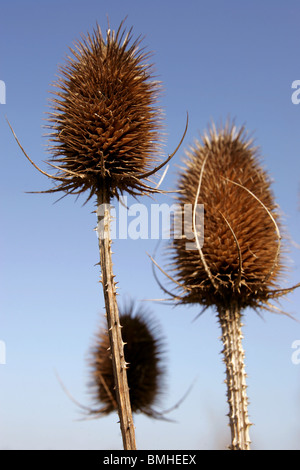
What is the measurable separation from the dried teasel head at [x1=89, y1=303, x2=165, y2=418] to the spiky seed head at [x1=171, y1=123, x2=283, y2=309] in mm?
1867

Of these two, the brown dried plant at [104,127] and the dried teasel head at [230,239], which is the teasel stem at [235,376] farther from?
the brown dried plant at [104,127]

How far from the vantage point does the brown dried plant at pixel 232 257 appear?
17.1 feet

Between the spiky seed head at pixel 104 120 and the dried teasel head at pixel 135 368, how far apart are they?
3.18m

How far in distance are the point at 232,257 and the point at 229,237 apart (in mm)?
211

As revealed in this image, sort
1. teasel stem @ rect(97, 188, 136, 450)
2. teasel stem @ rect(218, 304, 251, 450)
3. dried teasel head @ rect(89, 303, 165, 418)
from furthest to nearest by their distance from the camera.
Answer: dried teasel head @ rect(89, 303, 165, 418)
teasel stem @ rect(218, 304, 251, 450)
teasel stem @ rect(97, 188, 136, 450)

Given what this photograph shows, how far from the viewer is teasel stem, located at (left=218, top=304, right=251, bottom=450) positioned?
4949 millimetres

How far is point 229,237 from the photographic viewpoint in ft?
17.4

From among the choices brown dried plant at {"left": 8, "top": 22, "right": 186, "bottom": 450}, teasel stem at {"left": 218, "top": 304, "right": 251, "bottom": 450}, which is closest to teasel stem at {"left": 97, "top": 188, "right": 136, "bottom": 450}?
brown dried plant at {"left": 8, "top": 22, "right": 186, "bottom": 450}

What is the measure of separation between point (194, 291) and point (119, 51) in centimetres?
260

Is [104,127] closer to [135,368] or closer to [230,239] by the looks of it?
[230,239]

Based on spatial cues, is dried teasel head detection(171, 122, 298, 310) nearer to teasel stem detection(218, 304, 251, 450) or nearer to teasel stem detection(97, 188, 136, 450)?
teasel stem detection(218, 304, 251, 450)

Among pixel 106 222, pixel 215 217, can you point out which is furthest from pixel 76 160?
pixel 215 217

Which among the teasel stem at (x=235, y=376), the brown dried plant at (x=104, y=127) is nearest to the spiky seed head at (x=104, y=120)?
→ the brown dried plant at (x=104, y=127)

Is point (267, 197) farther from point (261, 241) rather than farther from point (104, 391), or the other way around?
point (104, 391)
